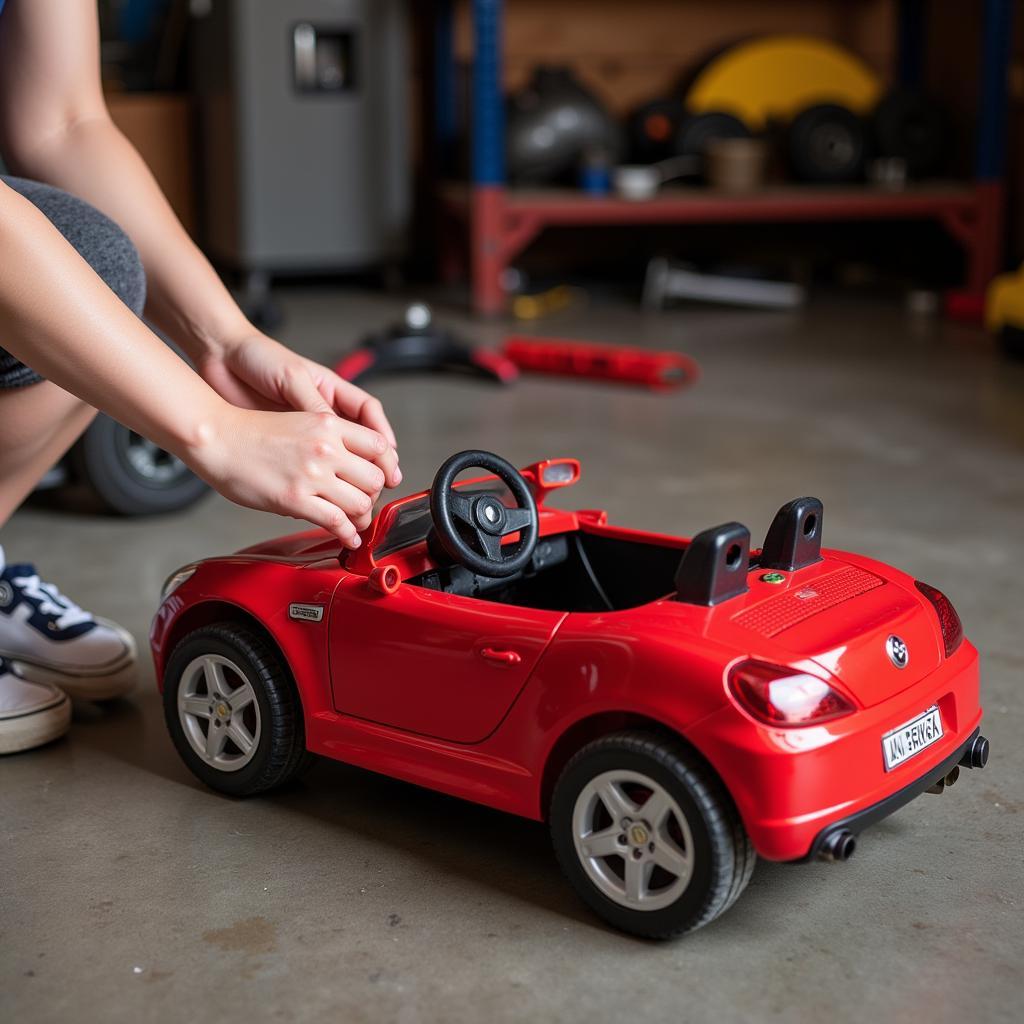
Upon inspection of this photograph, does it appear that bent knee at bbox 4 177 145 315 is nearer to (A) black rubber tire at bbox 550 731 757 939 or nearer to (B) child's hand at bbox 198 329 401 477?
(B) child's hand at bbox 198 329 401 477

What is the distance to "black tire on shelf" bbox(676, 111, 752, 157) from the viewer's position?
4.86 m

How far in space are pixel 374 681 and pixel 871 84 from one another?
4674 millimetres

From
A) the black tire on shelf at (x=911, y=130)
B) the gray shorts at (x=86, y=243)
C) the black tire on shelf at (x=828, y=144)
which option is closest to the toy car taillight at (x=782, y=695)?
the gray shorts at (x=86, y=243)

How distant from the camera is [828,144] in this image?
4.82 meters

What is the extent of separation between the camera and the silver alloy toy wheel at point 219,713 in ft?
4.28

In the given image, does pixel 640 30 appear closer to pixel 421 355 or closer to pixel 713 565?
pixel 421 355

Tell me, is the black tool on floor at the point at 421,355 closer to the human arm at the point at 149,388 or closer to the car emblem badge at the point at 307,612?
the car emblem badge at the point at 307,612

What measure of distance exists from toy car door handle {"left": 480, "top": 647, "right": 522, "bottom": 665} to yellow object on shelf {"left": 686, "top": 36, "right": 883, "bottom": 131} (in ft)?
14.5

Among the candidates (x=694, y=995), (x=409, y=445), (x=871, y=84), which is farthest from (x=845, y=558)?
(x=871, y=84)

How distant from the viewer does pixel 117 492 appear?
2205mm

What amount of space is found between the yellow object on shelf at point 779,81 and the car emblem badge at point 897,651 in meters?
4.40

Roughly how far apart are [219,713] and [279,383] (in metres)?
0.32

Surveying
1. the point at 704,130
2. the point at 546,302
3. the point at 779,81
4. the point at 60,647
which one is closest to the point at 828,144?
the point at 704,130

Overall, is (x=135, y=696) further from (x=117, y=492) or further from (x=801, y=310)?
(x=801, y=310)
